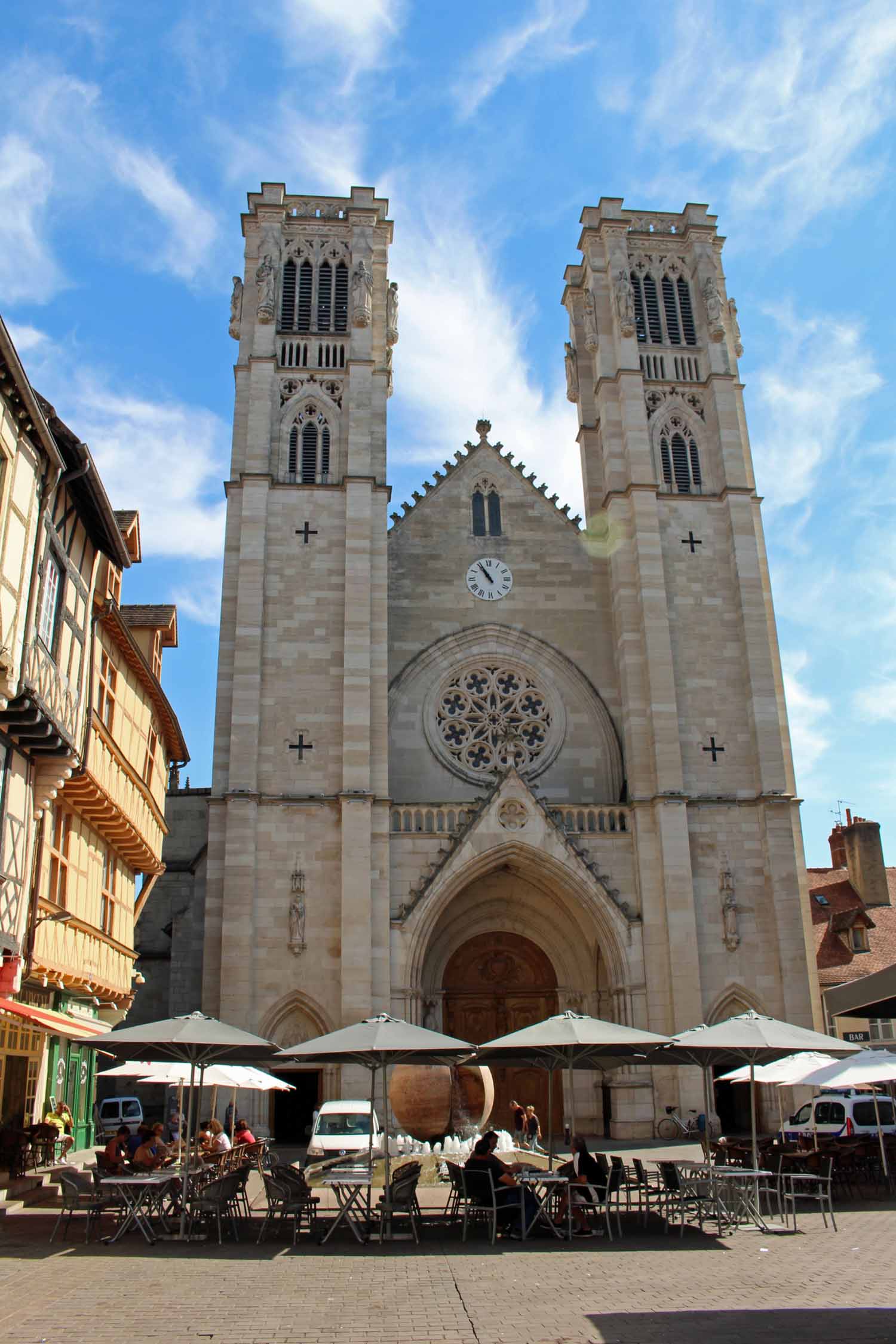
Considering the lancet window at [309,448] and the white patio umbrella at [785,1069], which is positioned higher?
the lancet window at [309,448]

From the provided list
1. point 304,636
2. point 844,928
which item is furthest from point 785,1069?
point 844,928

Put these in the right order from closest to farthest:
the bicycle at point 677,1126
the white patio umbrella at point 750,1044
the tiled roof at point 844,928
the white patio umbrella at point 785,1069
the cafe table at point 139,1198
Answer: the cafe table at point 139,1198
the white patio umbrella at point 750,1044
the white patio umbrella at point 785,1069
the bicycle at point 677,1126
the tiled roof at point 844,928

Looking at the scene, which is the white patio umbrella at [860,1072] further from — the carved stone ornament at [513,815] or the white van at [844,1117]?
the carved stone ornament at [513,815]

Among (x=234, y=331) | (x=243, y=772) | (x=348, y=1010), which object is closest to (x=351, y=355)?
(x=234, y=331)

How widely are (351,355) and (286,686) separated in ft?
30.2

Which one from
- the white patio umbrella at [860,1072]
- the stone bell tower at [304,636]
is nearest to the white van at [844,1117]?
the white patio umbrella at [860,1072]

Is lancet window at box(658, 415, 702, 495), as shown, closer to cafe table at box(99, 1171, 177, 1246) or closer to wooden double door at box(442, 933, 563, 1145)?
wooden double door at box(442, 933, 563, 1145)

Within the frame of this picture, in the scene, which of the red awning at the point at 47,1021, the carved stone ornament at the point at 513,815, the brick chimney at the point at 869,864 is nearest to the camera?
the red awning at the point at 47,1021

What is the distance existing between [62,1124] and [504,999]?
11.8 m

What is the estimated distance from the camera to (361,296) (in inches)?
1158

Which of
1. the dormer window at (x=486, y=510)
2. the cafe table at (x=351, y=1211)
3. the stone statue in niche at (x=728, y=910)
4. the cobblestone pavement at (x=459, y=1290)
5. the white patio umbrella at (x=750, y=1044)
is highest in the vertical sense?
the dormer window at (x=486, y=510)

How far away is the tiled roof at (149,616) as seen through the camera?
906 inches

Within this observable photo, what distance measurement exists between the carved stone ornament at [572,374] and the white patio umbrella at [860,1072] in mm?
21640

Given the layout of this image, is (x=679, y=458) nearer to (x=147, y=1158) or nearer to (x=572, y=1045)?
(x=572, y=1045)
